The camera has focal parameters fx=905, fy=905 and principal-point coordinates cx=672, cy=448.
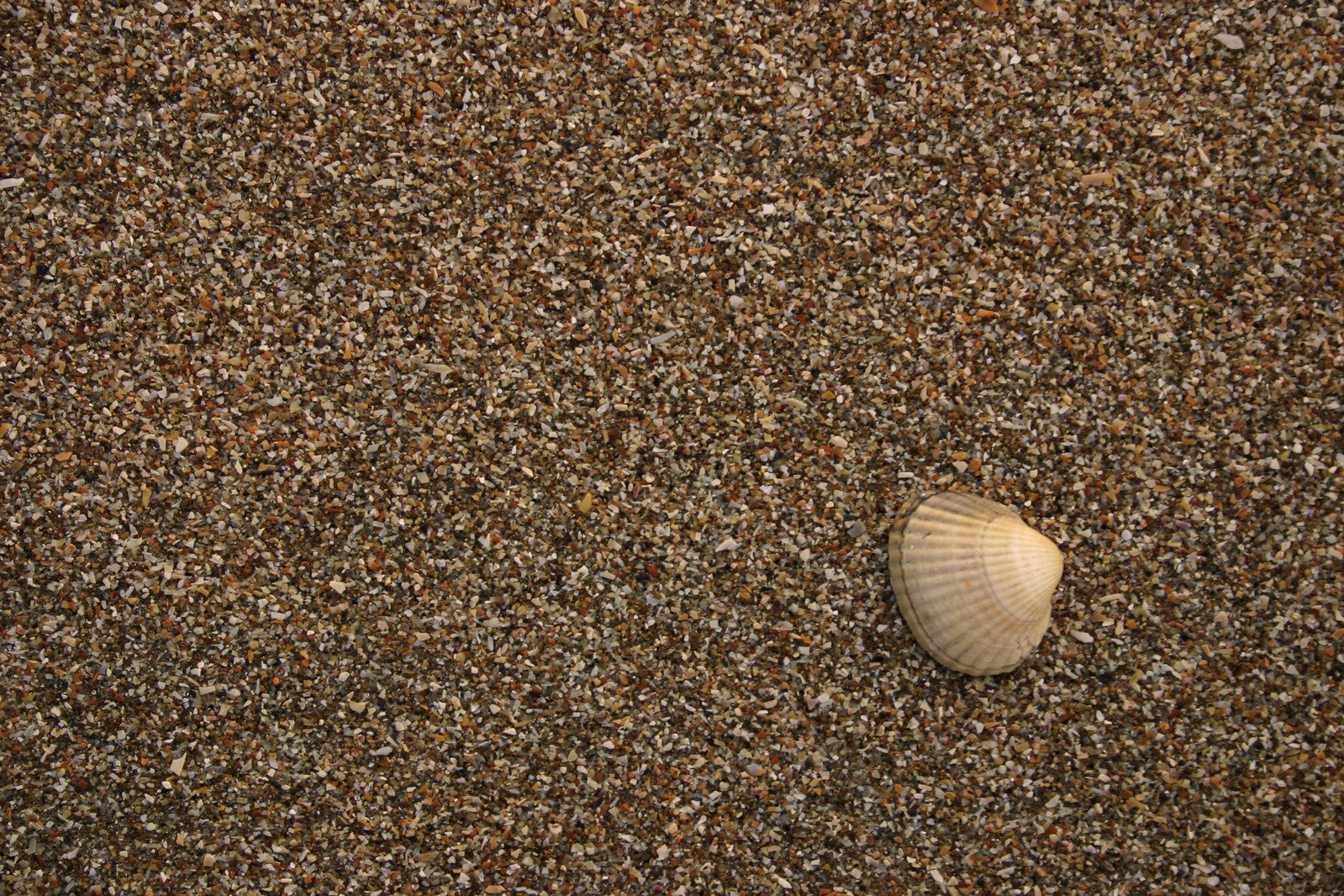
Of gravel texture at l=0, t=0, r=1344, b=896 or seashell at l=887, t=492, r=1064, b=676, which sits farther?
gravel texture at l=0, t=0, r=1344, b=896

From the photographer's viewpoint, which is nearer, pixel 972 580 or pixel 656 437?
pixel 972 580

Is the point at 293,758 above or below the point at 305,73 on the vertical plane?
below

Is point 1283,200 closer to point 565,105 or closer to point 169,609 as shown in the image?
point 565,105

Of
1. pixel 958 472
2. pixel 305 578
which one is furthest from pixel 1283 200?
pixel 305 578
